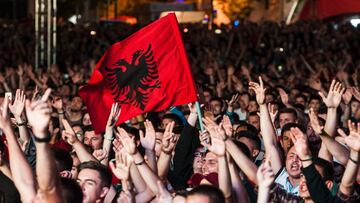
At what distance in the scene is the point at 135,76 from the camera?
11.7 metres

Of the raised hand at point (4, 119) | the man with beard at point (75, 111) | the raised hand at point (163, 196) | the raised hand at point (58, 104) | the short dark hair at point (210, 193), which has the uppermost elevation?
the raised hand at point (4, 119)

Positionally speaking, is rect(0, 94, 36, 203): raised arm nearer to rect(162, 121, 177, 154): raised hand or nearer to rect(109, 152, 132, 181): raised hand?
rect(109, 152, 132, 181): raised hand

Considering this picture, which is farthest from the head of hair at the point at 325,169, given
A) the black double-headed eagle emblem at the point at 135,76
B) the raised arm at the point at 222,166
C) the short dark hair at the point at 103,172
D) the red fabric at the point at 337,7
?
the red fabric at the point at 337,7

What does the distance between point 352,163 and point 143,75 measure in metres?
3.62

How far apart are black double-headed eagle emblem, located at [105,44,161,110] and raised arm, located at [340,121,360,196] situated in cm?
340

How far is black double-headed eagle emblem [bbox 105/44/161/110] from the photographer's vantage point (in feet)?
38.0

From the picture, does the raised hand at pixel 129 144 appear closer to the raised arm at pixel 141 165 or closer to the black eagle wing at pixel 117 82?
the raised arm at pixel 141 165

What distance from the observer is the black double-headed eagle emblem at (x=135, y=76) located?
1158 cm

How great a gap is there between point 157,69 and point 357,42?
54.1ft

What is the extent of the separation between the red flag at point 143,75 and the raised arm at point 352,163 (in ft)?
10.0

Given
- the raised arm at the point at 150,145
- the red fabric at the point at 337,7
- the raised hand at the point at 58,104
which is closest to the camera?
the raised arm at the point at 150,145

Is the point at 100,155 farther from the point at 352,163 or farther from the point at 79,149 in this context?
the point at 352,163

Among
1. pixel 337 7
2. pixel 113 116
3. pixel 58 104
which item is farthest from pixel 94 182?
pixel 337 7

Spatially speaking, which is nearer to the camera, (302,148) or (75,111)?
(302,148)
